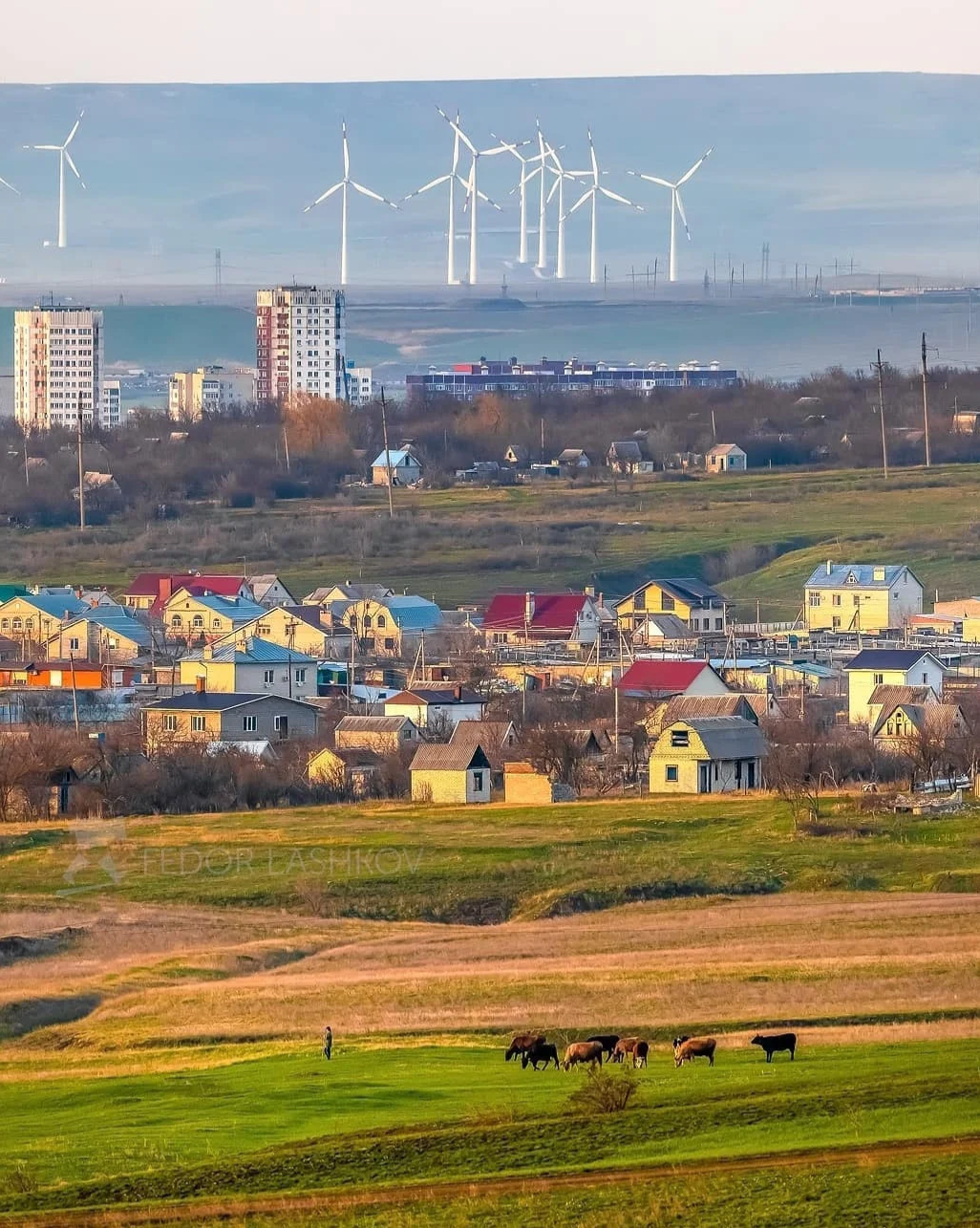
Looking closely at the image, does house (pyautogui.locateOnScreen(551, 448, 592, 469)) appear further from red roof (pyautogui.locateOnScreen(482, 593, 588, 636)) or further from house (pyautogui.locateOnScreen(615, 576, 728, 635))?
red roof (pyautogui.locateOnScreen(482, 593, 588, 636))

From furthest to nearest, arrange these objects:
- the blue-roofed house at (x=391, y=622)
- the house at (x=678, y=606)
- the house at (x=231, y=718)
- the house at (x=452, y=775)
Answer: the house at (x=678, y=606)
the blue-roofed house at (x=391, y=622)
the house at (x=231, y=718)
the house at (x=452, y=775)

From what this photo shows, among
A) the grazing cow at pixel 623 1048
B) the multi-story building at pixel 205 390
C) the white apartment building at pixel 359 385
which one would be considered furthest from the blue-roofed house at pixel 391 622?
the multi-story building at pixel 205 390

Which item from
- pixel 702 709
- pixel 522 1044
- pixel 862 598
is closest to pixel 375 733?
pixel 702 709

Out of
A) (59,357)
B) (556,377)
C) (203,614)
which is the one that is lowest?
(203,614)

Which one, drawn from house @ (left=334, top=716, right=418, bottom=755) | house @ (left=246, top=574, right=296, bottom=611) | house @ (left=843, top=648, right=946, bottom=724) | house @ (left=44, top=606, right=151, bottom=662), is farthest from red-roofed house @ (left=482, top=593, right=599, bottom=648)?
house @ (left=334, top=716, right=418, bottom=755)

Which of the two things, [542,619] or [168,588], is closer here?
[542,619]

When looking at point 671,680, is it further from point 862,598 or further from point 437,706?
point 862,598

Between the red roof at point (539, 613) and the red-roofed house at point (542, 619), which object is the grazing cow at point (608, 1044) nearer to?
the red-roofed house at point (542, 619)
